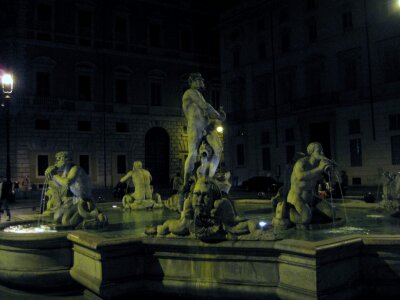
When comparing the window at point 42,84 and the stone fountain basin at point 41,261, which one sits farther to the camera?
the window at point 42,84

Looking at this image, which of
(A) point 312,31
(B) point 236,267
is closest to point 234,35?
(A) point 312,31

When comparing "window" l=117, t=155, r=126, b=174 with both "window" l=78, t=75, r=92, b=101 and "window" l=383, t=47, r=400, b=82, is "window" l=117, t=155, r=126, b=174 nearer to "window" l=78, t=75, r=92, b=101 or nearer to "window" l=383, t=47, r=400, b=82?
"window" l=78, t=75, r=92, b=101

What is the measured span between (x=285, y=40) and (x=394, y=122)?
35.2 ft

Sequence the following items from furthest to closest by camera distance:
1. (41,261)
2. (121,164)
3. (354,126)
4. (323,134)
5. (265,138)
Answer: (121,164) < (265,138) < (323,134) < (354,126) < (41,261)

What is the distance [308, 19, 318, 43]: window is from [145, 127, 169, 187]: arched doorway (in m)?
13.4

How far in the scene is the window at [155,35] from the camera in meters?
35.3

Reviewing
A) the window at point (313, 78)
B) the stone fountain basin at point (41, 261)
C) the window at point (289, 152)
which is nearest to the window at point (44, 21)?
the window at point (313, 78)

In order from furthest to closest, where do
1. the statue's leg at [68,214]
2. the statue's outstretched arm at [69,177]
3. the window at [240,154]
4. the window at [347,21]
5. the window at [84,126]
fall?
the window at [240,154], the window at [84,126], the window at [347,21], the statue's outstretched arm at [69,177], the statue's leg at [68,214]

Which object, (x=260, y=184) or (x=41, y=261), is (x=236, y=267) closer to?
(x=41, y=261)

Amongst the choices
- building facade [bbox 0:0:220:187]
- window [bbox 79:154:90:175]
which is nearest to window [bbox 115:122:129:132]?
building facade [bbox 0:0:220:187]

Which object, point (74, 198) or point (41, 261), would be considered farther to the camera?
point (74, 198)

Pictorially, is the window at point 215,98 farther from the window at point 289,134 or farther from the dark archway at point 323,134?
the dark archway at point 323,134

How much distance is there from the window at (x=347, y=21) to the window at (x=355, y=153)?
703cm

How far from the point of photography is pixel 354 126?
86.4 feet
